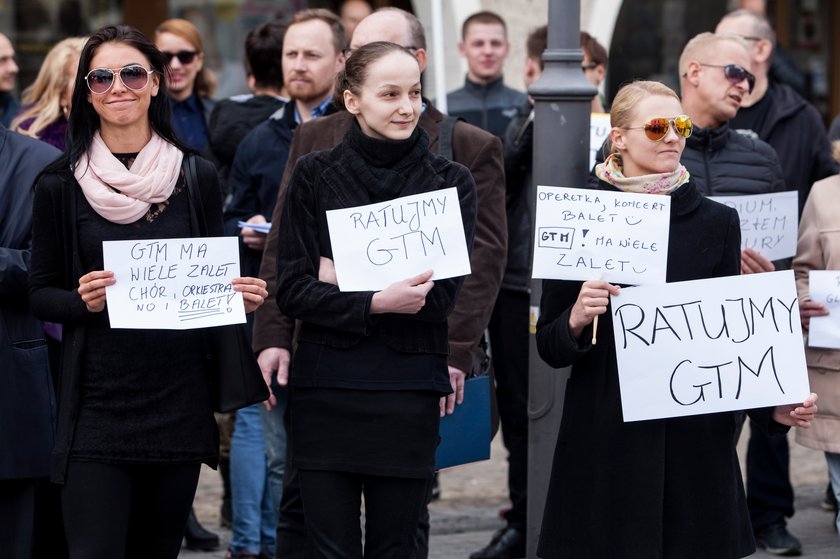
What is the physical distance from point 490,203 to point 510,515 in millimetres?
1930

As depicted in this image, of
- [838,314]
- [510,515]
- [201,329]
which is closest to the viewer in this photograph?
[201,329]

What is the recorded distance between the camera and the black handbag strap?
14.1ft

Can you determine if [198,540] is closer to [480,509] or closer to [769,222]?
[480,509]

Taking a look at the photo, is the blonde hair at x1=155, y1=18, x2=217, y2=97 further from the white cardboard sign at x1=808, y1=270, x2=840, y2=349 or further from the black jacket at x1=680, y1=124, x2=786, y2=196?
the white cardboard sign at x1=808, y1=270, x2=840, y2=349

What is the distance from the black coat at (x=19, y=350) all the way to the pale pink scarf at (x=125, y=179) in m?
0.51

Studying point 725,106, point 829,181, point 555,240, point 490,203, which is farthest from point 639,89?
point 829,181

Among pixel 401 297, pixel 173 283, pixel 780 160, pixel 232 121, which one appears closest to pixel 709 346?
pixel 401 297

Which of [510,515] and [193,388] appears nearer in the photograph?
[193,388]

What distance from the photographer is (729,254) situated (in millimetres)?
4203

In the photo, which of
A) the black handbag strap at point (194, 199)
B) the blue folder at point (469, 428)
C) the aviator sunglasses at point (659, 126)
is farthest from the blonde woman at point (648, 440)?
the black handbag strap at point (194, 199)

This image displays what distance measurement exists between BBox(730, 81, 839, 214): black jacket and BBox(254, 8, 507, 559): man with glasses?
7.25 feet

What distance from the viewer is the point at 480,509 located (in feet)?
24.0

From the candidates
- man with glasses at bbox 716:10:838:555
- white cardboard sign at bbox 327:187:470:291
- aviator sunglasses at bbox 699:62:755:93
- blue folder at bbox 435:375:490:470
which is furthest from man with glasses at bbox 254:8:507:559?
man with glasses at bbox 716:10:838:555

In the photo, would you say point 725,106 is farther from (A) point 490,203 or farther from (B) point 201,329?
(B) point 201,329
